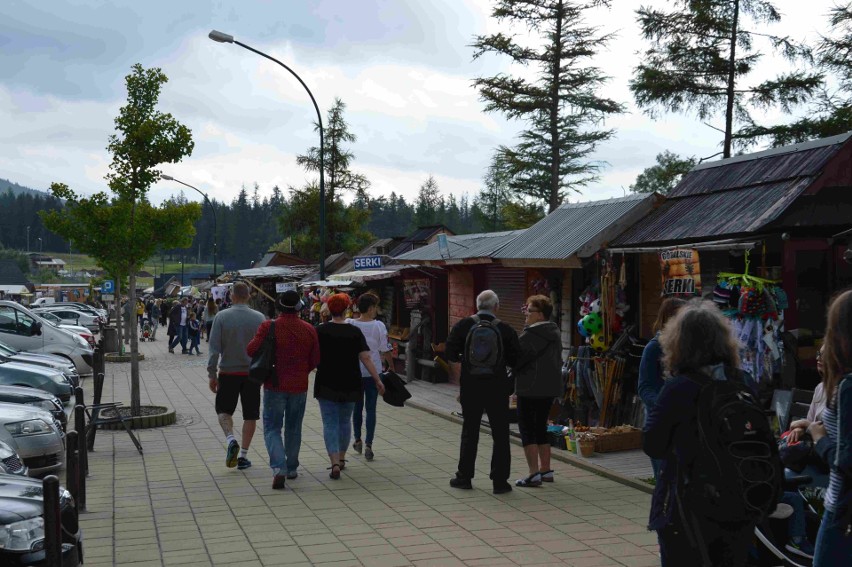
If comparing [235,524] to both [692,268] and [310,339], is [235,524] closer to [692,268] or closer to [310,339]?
[310,339]

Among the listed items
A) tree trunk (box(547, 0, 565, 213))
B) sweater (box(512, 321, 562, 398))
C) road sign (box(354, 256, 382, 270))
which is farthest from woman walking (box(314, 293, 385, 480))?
tree trunk (box(547, 0, 565, 213))

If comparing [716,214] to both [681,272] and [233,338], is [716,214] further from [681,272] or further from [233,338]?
[233,338]

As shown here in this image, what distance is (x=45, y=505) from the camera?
175 inches

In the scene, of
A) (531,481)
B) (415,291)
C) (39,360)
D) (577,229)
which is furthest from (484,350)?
(415,291)

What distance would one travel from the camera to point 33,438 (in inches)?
375

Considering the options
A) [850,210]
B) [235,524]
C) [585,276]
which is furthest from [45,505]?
[585,276]

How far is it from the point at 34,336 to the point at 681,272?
15825 mm

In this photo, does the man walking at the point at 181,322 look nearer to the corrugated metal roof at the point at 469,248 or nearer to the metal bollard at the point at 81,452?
the corrugated metal roof at the point at 469,248

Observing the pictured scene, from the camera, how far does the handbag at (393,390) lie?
9.94 meters

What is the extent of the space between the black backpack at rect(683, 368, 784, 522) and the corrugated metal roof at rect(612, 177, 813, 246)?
17.7 feet

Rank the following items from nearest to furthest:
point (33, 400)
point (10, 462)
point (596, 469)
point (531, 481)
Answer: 1. point (10, 462)
2. point (531, 481)
3. point (596, 469)
4. point (33, 400)

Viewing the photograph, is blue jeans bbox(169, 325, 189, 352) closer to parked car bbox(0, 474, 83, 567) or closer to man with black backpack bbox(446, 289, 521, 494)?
man with black backpack bbox(446, 289, 521, 494)

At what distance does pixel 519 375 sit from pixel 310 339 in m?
2.04

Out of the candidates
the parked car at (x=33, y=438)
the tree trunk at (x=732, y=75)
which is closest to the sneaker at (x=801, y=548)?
the parked car at (x=33, y=438)
